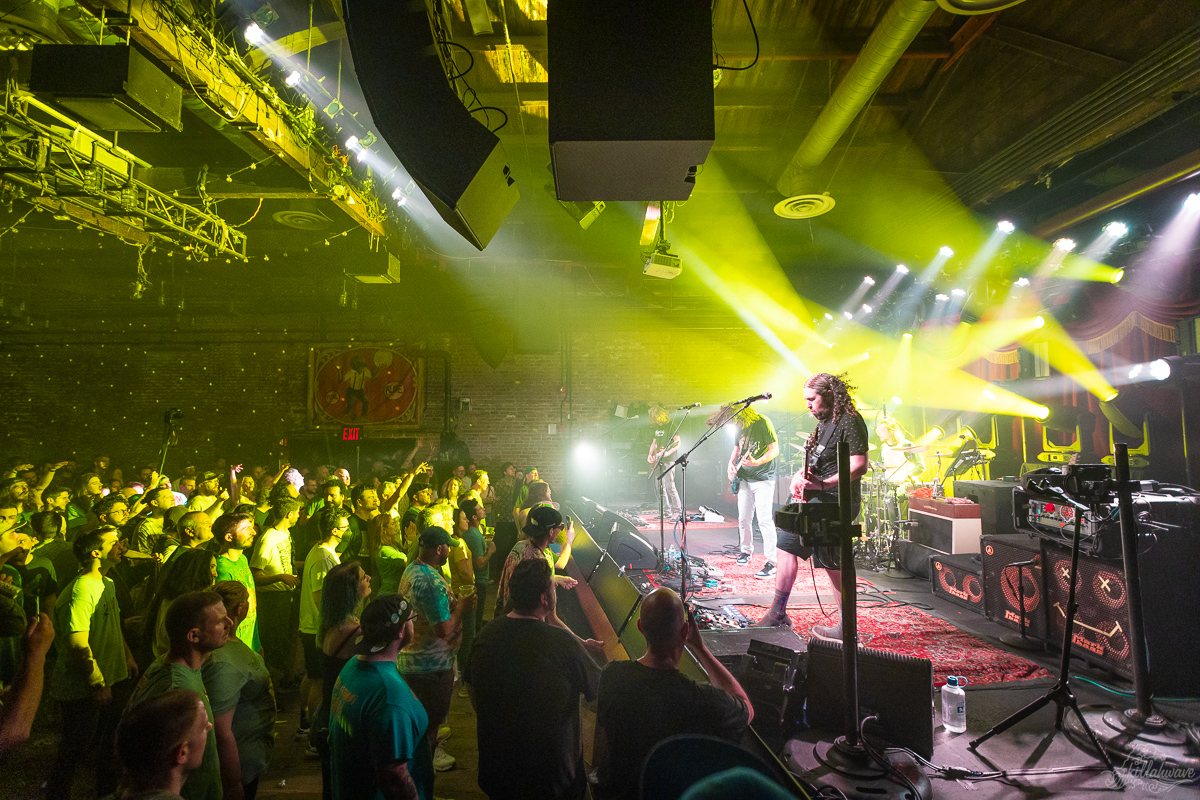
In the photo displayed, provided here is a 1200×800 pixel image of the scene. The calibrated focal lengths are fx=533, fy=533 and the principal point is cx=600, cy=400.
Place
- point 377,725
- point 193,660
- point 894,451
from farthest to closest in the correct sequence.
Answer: point 894,451, point 193,660, point 377,725

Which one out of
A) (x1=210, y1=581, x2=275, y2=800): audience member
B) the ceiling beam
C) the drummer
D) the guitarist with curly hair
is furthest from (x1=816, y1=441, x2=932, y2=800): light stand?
the drummer

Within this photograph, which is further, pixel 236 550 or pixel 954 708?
pixel 236 550

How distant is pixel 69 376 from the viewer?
1070 centimetres

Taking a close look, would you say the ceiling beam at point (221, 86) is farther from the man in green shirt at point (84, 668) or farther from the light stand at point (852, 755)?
the light stand at point (852, 755)

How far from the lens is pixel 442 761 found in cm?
300

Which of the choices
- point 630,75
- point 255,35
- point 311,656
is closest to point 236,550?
point 311,656

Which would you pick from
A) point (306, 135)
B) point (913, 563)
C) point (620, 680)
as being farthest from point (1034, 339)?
point (306, 135)

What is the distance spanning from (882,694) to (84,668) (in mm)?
3811

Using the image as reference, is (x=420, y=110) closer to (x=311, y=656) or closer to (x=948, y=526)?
(x=311, y=656)

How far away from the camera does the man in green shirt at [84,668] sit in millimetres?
2514

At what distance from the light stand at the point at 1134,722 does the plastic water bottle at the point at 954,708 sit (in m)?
0.48

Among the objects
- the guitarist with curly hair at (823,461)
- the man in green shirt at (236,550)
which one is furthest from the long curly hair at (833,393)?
the man in green shirt at (236,550)

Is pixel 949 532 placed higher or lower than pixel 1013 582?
higher

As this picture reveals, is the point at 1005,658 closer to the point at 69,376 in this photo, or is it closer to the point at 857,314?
the point at 857,314
